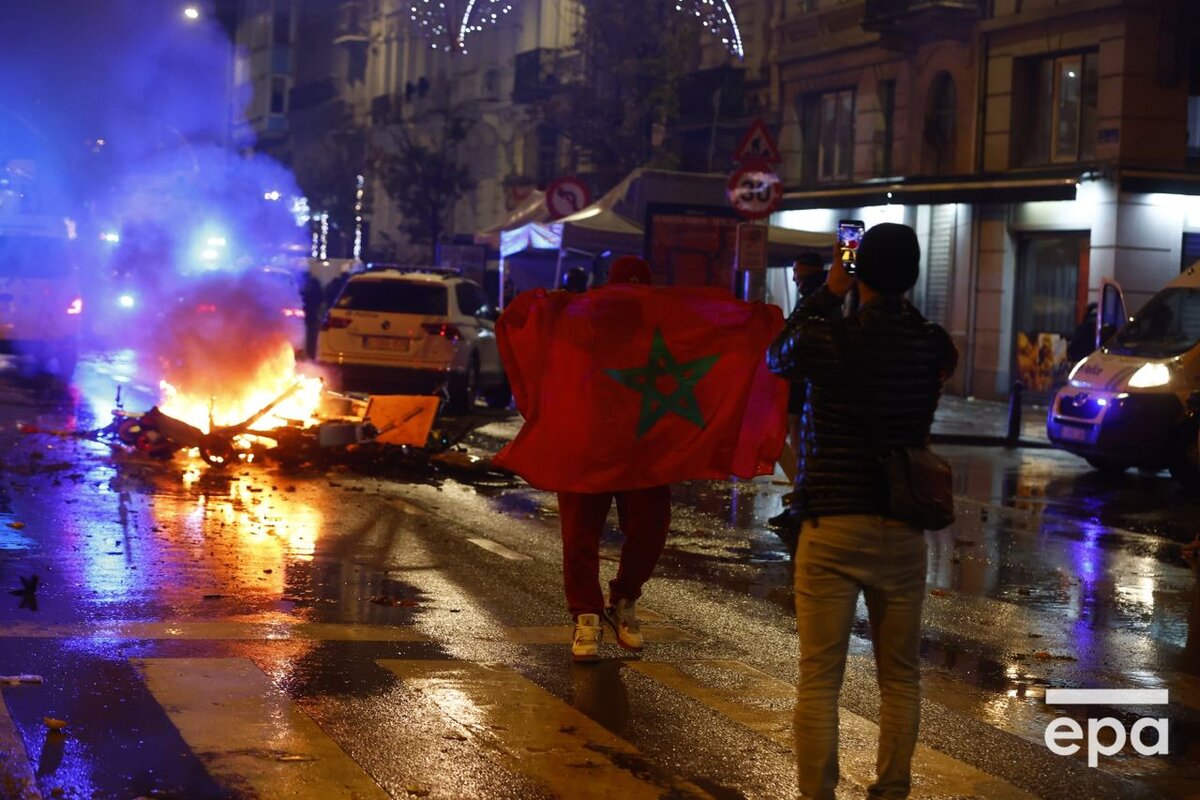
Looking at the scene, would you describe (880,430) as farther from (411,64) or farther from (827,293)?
(411,64)

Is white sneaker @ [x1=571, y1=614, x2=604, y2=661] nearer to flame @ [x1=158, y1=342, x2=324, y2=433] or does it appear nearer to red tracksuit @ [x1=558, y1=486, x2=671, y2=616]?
red tracksuit @ [x1=558, y1=486, x2=671, y2=616]

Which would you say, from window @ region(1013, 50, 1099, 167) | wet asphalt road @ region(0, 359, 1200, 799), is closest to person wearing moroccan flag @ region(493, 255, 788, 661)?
wet asphalt road @ region(0, 359, 1200, 799)

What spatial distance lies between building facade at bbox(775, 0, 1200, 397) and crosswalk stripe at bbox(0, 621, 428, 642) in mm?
23197

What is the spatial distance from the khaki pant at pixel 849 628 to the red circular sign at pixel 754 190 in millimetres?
14832

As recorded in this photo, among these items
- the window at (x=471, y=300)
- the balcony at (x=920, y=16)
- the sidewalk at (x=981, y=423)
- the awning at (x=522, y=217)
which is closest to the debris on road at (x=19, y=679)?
the sidewalk at (x=981, y=423)

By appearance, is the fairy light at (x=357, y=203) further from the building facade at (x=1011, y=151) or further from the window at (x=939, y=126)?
the window at (x=939, y=126)

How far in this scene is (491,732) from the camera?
6.38 meters

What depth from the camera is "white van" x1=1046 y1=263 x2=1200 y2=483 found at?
57.5 ft

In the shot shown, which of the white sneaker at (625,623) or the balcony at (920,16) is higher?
the balcony at (920,16)

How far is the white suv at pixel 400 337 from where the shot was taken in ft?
76.0

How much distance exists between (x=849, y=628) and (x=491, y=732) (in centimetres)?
170

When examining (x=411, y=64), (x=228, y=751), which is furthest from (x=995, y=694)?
(x=411, y=64)

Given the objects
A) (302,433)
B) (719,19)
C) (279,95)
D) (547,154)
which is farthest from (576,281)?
(279,95)

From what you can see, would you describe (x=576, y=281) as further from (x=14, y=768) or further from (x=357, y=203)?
(x=357, y=203)
